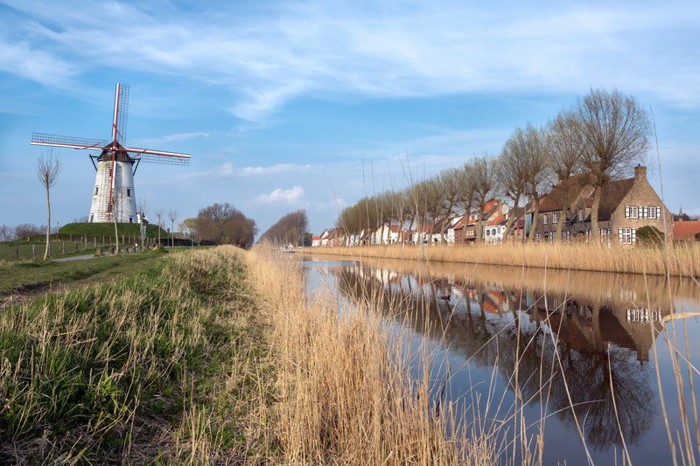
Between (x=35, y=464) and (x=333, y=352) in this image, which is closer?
(x=35, y=464)

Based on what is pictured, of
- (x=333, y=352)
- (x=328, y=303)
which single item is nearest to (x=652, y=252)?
(x=328, y=303)

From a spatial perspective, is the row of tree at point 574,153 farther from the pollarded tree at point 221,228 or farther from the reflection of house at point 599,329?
the pollarded tree at point 221,228

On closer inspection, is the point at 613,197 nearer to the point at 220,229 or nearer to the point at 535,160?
the point at 535,160

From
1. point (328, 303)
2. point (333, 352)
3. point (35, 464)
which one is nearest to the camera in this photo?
point (35, 464)

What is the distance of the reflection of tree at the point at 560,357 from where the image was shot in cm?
464

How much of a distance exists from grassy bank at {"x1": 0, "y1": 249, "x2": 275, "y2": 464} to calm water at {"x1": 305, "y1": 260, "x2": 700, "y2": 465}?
4.69ft

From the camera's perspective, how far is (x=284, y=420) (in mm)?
3588

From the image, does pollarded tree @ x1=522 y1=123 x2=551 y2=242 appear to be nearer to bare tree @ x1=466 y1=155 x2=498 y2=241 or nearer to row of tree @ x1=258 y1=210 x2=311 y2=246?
bare tree @ x1=466 y1=155 x2=498 y2=241

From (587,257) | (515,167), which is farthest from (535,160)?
(587,257)

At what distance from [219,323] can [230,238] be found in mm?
57152

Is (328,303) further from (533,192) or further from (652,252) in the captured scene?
(533,192)

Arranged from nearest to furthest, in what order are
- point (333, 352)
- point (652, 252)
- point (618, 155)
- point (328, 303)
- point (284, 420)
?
point (284, 420) < point (333, 352) < point (328, 303) < point (652, 252) < point (618, 155)

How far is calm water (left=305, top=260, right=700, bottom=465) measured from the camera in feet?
13.6

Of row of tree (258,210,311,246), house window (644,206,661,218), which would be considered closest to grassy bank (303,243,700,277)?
row of tree (258,210,311,246)
